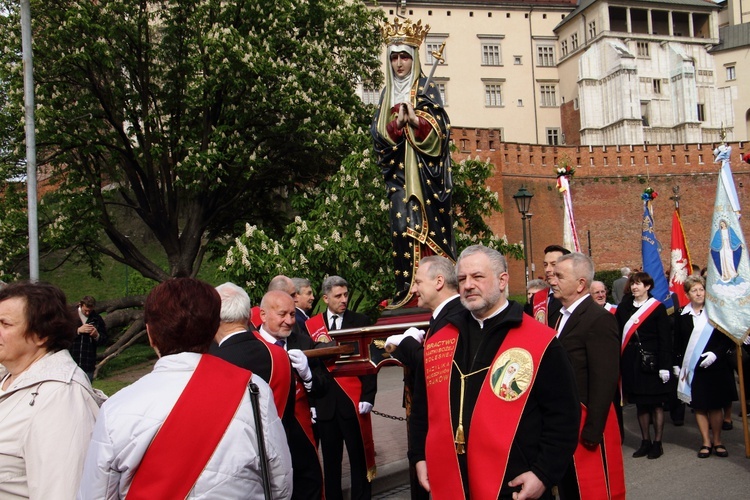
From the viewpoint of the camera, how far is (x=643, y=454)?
8688mm

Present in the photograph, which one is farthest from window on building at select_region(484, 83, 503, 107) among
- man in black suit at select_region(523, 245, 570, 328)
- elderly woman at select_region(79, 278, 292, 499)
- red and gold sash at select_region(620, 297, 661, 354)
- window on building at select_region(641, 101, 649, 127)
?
elderly woman at select_region(79, 278, 292, 499)

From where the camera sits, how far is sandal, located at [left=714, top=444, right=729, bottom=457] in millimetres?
8438

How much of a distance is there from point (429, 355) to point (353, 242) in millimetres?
12350

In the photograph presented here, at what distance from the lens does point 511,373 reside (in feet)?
12.2

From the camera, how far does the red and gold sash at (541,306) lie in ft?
20.6

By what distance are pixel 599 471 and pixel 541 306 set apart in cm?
179

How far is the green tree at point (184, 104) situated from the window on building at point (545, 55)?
47.7 m

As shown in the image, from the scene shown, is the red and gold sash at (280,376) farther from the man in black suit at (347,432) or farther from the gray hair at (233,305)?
the man in black suit at (347,432)

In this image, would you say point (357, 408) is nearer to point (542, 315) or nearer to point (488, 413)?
point (542, 315)

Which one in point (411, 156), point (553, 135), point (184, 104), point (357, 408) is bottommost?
point (357, 408)

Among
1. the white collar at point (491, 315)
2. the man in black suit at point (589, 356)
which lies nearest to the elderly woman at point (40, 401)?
the white collar at point (491, 315)

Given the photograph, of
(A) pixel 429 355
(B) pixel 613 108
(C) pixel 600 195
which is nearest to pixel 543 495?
(A) pixel 429 355

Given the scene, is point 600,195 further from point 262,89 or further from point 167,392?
point 167,392

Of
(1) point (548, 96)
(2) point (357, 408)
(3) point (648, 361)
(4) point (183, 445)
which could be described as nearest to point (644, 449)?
(3) point (648, 361)
